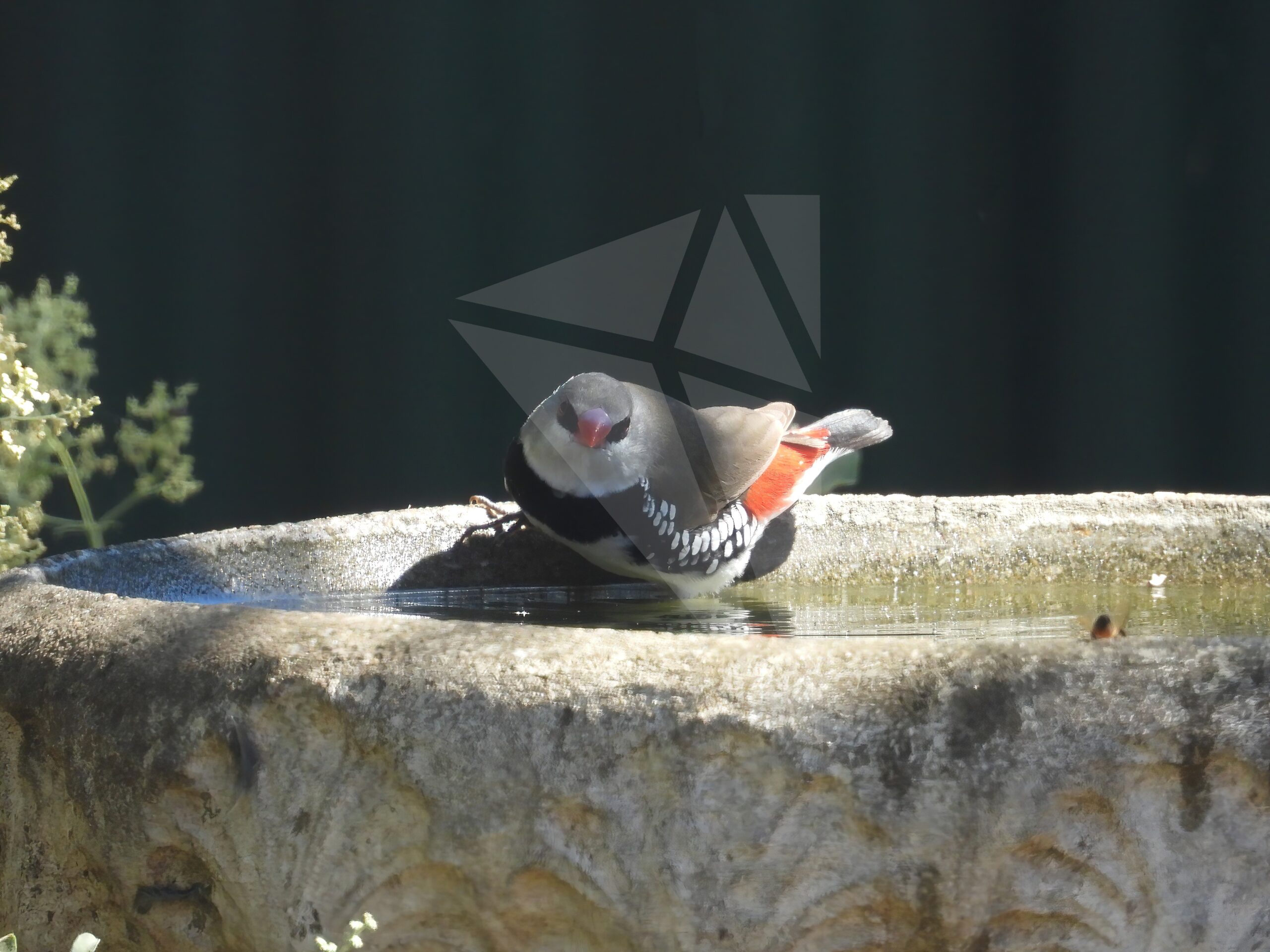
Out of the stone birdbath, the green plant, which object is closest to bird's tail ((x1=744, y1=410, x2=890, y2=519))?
the green plant

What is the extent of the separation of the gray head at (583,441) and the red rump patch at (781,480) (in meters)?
0.26

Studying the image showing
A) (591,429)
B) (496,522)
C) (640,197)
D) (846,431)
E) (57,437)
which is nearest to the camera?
(591,429)

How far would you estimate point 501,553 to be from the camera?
7.01ft

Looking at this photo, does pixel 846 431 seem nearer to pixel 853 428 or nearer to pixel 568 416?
pixel 853 428

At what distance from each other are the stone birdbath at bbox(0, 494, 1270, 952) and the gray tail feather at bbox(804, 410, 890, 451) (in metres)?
1.59

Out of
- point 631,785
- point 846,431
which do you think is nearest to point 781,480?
point 846,431

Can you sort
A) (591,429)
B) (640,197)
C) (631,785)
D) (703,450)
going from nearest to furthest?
(631,785), (591,429), (703,450), (640,197)

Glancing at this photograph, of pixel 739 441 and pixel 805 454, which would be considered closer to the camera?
pixel 739 441

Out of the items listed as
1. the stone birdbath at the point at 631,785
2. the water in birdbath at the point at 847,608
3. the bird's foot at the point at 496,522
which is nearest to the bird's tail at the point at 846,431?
the water in birdbath at the point at 847,608

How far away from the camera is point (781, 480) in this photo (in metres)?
2.29

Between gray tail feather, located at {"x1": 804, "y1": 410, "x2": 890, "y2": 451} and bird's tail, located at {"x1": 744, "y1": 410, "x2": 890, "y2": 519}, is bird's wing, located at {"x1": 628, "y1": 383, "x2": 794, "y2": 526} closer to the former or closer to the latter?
bird's tail, located at {"x1": 744, "y1": 410, "x2": 890, "y2": 519}

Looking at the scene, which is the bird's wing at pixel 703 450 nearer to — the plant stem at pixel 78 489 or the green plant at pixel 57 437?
the green plant at pixel 57 437

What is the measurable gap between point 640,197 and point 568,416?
1832 millimetres

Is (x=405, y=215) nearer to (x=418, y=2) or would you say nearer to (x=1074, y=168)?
(x=418, y=2)
